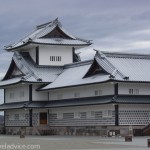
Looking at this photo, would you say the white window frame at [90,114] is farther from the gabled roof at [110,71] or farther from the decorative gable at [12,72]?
the decorative gable at [12,72]

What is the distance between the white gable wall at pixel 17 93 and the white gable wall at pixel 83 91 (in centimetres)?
343

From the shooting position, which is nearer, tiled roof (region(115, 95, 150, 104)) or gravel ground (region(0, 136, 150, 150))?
gravel ground (region(0, 136, 150, 150))

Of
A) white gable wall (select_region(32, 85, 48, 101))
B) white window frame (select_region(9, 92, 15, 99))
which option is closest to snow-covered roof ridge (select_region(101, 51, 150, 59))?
white gable wall (select_region(32, 85, 48, 101))

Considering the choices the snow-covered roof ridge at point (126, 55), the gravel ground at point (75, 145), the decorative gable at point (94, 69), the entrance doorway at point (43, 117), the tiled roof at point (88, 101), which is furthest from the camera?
the entrance doorway at point (43, 117)

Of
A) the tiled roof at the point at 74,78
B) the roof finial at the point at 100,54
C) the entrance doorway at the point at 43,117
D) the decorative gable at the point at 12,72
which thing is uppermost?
the roof finial at the point at 100,54

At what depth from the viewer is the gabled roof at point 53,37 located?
72.2m

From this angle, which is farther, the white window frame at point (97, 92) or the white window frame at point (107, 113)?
the white window frame at point (97, 92)

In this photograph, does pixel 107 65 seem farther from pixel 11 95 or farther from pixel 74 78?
pixel 11 95

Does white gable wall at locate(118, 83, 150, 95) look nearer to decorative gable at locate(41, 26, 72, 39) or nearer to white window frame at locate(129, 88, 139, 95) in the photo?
white window frame at locate(129, 88, 139, 95)

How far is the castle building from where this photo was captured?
5756 centimetres

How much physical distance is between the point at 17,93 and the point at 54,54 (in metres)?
7.02

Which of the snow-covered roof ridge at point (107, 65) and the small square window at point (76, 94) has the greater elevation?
the snow-covered roof ridge at point (107, 65)

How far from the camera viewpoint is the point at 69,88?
64188mm

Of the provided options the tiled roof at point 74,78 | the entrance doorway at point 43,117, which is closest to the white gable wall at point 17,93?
the entrance doorway at point 43,117
